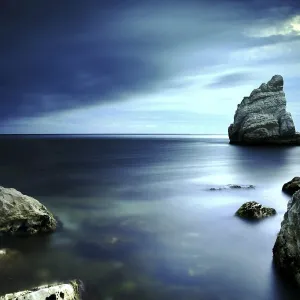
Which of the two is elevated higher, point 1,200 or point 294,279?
point 1,200

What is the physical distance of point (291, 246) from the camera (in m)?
10.1

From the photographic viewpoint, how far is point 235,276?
34.7 feet

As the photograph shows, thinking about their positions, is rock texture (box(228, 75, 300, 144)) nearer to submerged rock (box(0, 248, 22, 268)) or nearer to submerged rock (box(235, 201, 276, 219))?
submerged rock (box(235, 201, 276, 219))

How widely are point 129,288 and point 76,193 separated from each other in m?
17.1

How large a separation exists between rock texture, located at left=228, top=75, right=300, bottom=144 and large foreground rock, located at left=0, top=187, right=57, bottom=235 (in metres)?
95.7

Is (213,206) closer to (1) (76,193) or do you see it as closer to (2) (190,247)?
(2) (190,247)

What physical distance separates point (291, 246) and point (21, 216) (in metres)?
11.4

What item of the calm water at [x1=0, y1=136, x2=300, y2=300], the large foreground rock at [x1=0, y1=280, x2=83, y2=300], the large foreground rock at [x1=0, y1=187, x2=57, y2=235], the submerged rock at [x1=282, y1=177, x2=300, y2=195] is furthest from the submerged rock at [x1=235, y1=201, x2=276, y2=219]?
the large foreground rock at [x1=0, y1=280, x2=83, y2=300]

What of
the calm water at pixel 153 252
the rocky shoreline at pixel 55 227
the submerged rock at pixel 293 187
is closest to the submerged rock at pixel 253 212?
the rocky shoreline at pixel 55 227

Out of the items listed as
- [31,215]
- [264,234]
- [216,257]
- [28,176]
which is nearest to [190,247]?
[216,257]

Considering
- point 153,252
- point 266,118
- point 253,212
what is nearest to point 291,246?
point 153,252

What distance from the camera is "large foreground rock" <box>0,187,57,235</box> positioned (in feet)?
46.6

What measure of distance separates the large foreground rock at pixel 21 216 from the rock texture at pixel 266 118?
9569 centimetres

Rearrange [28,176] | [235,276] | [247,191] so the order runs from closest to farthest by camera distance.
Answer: [235,276] → [247,191] → [28,176]
